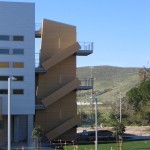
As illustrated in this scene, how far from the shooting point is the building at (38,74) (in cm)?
5512

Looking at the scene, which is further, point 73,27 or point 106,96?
point 106,96

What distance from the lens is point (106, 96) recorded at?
634 feet

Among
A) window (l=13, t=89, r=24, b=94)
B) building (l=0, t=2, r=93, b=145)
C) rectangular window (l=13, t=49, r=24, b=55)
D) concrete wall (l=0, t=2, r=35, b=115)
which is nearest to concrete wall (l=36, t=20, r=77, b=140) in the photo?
building (l=0, t=2, r=93, b=145)

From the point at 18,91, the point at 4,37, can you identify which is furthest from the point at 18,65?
the point at 4,37

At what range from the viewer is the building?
5512cm

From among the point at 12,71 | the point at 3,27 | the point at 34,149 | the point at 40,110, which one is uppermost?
the point at 3,27

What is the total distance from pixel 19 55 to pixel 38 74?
18.5 ft

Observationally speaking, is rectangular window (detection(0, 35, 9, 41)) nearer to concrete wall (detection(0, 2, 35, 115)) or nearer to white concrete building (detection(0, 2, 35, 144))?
white concrete building (detection(0, 2, 35, 144))

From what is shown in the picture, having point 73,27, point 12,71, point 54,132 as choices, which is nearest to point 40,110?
point 54,132

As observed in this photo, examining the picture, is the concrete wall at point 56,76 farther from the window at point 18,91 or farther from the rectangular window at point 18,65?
the window at point 18,91

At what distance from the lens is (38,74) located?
60.4 metres

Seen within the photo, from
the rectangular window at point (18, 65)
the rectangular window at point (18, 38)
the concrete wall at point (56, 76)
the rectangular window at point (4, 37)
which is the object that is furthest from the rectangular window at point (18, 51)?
the concrete wall at point (56, 76)

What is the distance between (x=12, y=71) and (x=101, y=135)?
1932cm

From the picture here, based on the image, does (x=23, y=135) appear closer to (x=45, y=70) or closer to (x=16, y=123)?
(x=16, y=123)
